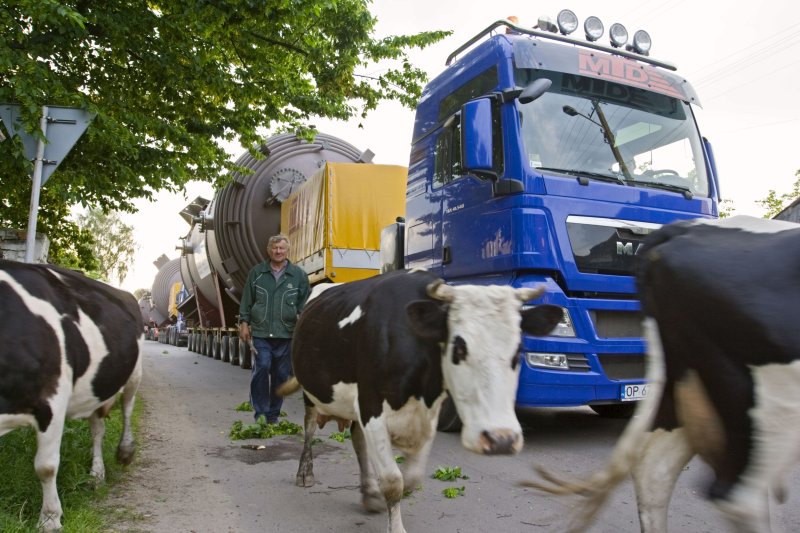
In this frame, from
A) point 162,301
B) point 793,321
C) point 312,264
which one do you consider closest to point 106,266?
point 162,301

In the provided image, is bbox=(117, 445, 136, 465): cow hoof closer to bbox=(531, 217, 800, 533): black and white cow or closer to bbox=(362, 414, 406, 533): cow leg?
bbox=(362, 414, 406, 533): cow leg

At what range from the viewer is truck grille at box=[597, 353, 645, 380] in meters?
4.98

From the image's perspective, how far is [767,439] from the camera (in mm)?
1686

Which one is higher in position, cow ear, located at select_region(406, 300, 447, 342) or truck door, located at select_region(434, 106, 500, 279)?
truck door, located at select_region(434, 106, 500, 279)

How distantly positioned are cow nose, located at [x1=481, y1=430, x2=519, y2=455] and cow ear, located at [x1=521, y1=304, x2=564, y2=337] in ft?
2.17

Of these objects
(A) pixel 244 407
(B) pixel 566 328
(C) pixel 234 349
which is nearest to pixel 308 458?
(B) pixel 566 328

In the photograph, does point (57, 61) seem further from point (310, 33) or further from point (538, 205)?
point (538, 205)

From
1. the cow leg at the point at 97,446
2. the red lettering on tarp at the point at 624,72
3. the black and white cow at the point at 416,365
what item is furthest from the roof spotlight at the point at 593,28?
the cow leg at the point at 97,446

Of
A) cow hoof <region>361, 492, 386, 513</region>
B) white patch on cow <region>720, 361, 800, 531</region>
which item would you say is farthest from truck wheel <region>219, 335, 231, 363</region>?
white patch on cow <region>720, 361, 800, 531</region>

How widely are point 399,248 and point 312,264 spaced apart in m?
2.65

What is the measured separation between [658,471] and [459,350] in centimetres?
96

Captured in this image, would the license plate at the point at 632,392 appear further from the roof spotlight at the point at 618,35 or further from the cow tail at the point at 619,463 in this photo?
the roof spotlight at the point at 618,35

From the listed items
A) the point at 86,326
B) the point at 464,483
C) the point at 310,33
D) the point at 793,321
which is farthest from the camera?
the point at 310,33

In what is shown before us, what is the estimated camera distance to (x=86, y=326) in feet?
11.7
